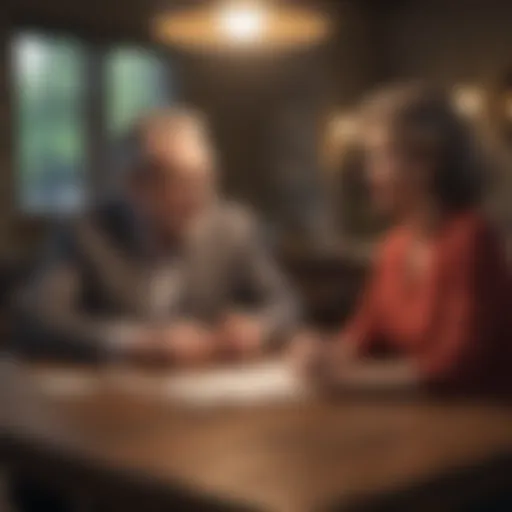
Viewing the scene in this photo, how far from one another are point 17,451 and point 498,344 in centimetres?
42

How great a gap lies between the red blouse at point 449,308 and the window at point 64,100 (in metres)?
0.26

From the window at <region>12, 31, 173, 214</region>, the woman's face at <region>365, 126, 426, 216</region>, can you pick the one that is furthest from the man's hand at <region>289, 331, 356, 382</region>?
the window at <region>12, 31, 173, 214</region>

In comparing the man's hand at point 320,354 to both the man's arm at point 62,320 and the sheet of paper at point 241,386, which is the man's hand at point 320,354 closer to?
the sheet of paper at point 241,386

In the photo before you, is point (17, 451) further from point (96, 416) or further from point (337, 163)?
point (337, 163)

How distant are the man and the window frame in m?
0.03

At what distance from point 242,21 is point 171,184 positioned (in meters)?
0.16

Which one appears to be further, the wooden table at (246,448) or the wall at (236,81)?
the wall at (236,81)

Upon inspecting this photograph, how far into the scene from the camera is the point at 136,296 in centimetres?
108

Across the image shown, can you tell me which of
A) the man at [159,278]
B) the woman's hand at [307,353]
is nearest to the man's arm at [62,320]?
the man at [159,278]

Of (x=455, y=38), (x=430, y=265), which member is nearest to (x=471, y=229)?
(x=430, y=265)

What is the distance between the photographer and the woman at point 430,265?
1036mm

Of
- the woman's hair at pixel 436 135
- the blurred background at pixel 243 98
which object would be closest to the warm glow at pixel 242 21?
the blurred background at pixel 243 98

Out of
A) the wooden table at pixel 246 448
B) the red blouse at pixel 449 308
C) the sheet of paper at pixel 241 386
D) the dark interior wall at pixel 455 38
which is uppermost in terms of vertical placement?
the dark interior wall at pixel 455 38

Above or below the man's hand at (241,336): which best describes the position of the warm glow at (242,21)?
above
